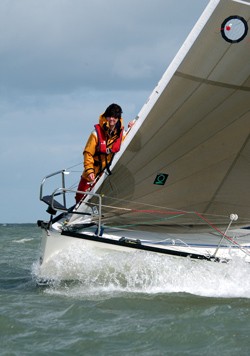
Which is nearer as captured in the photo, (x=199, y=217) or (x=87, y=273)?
(x=87, y=273)

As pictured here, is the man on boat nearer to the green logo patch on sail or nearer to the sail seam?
the green logo patch on sail

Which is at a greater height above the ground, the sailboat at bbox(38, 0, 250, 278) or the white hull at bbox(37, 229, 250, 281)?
the sailboat at bbox(38, 0, 250, 278)

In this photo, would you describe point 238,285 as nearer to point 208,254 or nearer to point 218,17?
point 208,254

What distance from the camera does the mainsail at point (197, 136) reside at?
27.0 ft

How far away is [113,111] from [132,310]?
280 centimetres

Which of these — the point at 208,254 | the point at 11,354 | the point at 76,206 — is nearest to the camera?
the point at 11,354

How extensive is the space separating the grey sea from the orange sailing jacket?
1364 millimetres

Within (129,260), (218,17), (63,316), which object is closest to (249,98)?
(218,17)

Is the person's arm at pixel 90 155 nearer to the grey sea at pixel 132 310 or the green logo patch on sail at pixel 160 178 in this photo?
the green logo patch on sail at pixel 160 178

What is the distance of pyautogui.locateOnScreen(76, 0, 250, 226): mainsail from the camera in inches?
324

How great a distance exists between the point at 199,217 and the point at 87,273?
6.46 ft

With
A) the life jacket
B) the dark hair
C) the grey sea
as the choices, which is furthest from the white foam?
the dark hair

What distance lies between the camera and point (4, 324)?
716 centimetres

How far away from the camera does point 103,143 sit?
9.23 metres
